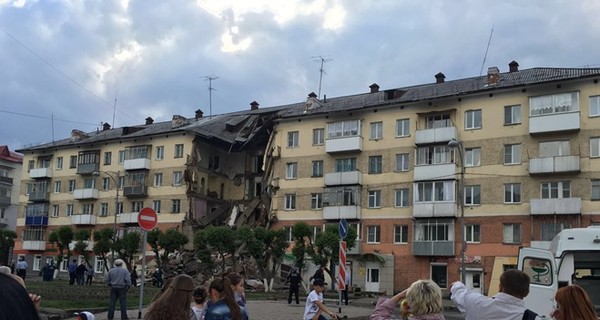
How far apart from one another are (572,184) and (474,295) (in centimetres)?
4098

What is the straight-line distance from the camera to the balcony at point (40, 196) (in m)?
74.1

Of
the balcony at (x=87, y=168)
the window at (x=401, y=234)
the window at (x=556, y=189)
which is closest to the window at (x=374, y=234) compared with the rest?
the window at (x=401, y=234)

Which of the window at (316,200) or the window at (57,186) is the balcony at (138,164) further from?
the window at (316,200)

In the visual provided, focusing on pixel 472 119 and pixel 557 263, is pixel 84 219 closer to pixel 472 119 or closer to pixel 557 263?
pixel 472 119

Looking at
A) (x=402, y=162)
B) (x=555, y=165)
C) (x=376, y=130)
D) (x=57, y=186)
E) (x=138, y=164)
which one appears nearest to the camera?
(x=555, y=165)

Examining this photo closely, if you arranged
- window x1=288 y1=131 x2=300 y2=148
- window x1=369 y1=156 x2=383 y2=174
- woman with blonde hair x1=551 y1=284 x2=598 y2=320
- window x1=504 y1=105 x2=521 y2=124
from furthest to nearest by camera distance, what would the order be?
window x1=288 y1=131 x2=300 y2=148, window x1=369 y1=156 x2=383 y2=174, window x1=504 y1=105 x2=521 y2=124, woman with blonde hair x1=551 y1=284 x2=598 y2=320

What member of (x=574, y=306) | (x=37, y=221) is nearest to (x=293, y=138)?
(x=37, y=221)

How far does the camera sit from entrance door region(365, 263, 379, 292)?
50000 millimetres

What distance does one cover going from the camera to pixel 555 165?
4322 cm

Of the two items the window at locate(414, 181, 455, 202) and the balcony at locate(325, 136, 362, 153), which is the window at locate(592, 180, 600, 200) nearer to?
the window at locate(414, 181, 455, 202)

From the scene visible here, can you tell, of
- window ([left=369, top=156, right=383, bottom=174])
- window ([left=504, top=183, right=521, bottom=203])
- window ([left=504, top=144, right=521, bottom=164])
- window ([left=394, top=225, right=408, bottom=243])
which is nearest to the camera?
window ([left=504, top=183, right=521, bottom=203])

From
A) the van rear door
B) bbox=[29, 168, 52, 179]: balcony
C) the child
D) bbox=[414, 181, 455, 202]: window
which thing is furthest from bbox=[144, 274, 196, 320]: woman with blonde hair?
bbox=[29, 168, 52, 179]: balcony

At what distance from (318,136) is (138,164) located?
2166cm

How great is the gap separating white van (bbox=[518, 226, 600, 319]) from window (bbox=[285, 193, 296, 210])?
134ft
